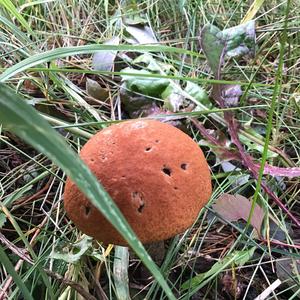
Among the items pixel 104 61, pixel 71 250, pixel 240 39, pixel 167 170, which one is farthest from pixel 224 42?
pixel 71 250

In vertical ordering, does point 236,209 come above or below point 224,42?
below

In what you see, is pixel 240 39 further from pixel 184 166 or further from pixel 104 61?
pixel 184 166

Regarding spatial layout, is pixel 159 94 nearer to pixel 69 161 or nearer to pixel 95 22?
pixel 95 22

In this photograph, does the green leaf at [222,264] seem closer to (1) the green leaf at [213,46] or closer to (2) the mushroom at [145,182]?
(2) the mushroom at [145,182]

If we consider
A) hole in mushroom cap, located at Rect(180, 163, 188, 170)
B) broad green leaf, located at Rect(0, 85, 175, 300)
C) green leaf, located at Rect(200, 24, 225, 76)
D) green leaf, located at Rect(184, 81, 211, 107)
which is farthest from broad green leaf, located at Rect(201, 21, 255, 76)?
broad green leaf, located at Rect(0, 85, 175, 300)

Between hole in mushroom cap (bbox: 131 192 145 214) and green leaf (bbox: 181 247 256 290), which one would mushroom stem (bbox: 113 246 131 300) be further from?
hole in mushroom cap (bbox: 131 192 145 214)

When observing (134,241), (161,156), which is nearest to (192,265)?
(161,156)

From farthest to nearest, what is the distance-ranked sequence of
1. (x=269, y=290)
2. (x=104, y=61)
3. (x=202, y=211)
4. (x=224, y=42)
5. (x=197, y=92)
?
(x=104, y=61) → (x=197, y=92) → (x=224, y=42) → (x=202, y=211) → (x=269, y=290)
